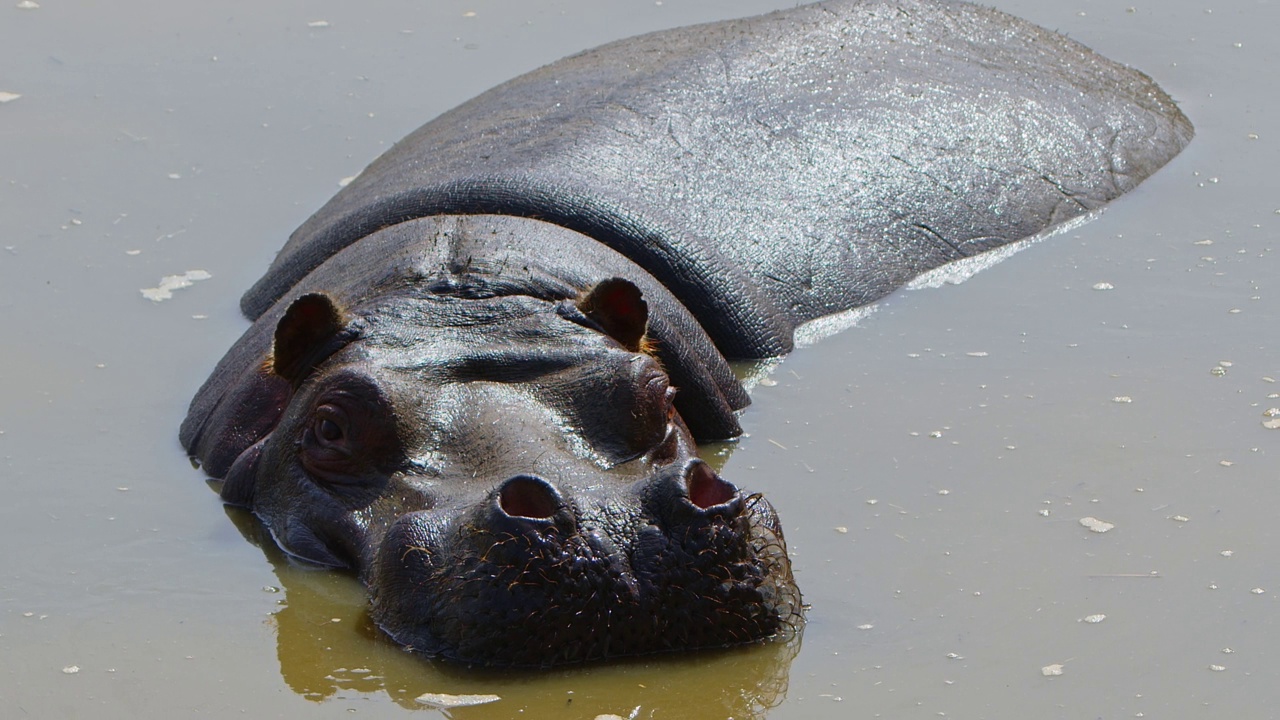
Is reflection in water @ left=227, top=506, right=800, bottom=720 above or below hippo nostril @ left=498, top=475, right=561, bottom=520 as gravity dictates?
below

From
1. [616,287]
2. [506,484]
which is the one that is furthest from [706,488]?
[616,287]

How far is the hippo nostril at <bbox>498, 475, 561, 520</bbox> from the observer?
5.41 m

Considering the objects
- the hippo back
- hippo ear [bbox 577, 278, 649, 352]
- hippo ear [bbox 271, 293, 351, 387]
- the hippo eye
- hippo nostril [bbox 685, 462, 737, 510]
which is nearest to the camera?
hippo nostril [bbox 685, 462, 737, 510]

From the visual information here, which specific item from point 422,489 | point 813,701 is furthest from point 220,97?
point 813,701

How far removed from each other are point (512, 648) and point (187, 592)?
1574mm

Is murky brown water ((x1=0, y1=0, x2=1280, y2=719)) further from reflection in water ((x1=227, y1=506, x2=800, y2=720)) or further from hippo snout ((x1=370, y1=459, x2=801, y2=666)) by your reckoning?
hippo snout ((x1=370, y1=459, x2=801, y2=666))

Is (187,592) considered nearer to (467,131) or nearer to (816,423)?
(816,423)

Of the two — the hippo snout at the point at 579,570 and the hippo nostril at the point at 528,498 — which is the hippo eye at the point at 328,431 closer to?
the hippo snout at the point at 579,570

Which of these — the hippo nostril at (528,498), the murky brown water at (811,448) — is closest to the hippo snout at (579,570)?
the hippo nostril at (528,498)

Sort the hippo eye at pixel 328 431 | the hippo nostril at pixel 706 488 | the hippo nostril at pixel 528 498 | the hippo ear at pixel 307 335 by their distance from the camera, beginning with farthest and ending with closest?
the hippo ear at pixel 307 335, the hippo eye at pixel 328 431, the hippo nostril at pixel 706 488, the hippo nostril at pixel 528 498

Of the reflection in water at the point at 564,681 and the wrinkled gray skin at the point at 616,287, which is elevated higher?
the wrinkled gray skin at the point at 616,287

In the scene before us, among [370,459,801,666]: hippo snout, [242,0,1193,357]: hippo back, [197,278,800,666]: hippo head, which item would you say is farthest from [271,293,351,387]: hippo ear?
[242,0,1193,357]: hippo back

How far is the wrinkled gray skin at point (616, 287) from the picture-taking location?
5586mm

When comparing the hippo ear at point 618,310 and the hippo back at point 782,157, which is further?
the hippo back at point 782,157
